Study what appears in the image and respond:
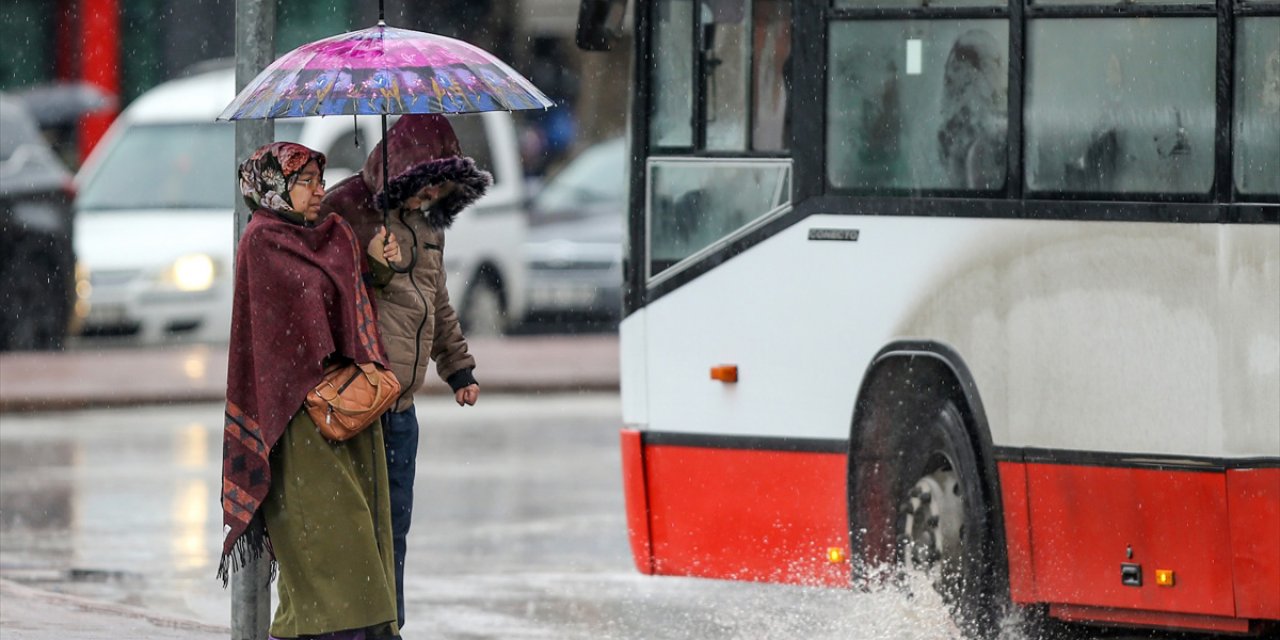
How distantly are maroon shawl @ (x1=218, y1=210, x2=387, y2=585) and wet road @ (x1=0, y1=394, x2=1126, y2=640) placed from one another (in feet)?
7.97

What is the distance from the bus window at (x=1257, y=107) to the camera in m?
7.69

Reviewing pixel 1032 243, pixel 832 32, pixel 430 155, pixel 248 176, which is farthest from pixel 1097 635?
pixel 248 176

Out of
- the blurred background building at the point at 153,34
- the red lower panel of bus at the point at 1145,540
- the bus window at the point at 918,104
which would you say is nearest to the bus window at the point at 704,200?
the bus window at the point at 918,104

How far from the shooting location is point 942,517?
8.55 metres

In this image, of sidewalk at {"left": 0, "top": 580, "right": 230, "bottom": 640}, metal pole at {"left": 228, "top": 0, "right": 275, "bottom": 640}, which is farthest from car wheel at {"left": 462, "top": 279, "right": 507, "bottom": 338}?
metal pole at {"left": 228, "top": 0, "right": 275, "bottom": 640}

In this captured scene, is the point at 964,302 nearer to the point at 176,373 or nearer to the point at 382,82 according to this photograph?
the point at 382,82

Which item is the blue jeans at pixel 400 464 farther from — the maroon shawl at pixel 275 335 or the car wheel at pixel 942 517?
the car wheel at pixel 942 517

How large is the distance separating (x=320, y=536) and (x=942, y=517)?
8.16 feet

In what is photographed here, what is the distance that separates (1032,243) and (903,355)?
2.04 ft

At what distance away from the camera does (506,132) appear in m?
22.6

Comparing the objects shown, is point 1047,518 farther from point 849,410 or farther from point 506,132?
point 506,132

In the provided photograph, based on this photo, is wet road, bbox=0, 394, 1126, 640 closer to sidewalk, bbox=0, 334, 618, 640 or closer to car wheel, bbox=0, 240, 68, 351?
sidewalk, bbox=0, 334, 618, 640

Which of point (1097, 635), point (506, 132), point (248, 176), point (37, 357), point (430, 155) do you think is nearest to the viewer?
point (248, 176)

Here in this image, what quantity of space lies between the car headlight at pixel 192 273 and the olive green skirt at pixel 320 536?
493 inches
